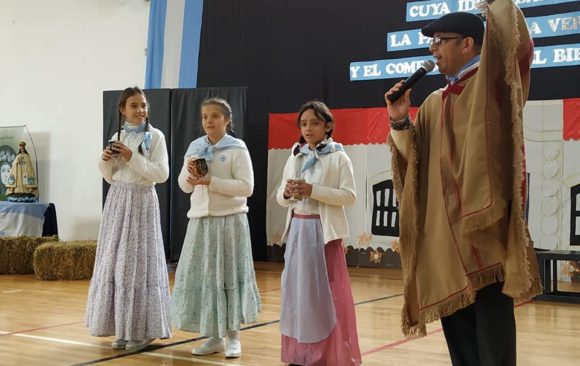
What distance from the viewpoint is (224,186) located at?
357cm

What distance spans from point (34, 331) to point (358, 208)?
419cm

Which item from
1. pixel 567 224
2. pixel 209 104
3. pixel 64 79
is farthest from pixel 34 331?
pixel 64 79

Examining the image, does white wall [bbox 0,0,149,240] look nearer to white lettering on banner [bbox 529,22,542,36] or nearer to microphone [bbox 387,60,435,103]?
white lettering on banner [bbox 529,22,542,36]

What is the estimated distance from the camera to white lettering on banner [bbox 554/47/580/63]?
280 inches

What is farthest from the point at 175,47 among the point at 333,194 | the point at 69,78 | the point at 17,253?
the point at 333,194

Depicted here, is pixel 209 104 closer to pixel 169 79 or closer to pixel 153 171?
pixel 153 171

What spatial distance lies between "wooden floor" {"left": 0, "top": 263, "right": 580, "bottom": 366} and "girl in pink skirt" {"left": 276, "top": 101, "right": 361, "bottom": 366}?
346mm

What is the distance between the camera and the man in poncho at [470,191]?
1.77 meters

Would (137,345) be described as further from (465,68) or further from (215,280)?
(465,68)

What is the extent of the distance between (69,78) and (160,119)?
2.92 meters

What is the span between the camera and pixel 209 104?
3.70 meters

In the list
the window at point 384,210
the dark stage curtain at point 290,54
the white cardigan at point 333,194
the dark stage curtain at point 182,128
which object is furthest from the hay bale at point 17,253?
the white cardigan at point 333,194

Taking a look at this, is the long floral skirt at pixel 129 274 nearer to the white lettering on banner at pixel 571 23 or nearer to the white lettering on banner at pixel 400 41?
the white lettering on banner at pixel 400 41

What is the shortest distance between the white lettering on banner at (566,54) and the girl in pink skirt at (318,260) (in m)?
4.57
